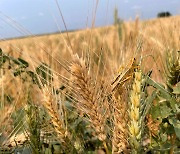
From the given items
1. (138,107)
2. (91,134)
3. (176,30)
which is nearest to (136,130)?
(138,107)

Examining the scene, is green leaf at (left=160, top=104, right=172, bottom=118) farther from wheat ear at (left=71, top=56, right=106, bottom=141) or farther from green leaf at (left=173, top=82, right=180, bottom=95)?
wheat ear at (left=71, top=56, right=106, bottom=141)

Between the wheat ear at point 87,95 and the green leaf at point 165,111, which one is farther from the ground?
the wheat ear at point 87,95

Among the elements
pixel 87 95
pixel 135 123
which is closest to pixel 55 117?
pixel 87 95

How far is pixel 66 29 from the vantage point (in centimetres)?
76

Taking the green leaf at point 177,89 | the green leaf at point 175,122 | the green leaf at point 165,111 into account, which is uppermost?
the green leaf at point 177,89

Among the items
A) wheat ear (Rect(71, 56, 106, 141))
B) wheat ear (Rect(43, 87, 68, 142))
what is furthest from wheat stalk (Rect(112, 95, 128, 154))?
wheat ear (Rect(43, 87, 68, 142))

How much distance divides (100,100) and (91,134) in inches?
29.4

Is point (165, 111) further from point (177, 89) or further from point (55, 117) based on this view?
point (55, 117)

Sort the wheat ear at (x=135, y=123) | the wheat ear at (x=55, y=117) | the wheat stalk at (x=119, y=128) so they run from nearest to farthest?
the wheat ear at (x=135, y=123) < the wheat stalk at (x=119, y=128) < the wheat ear at (x=55, y=117)

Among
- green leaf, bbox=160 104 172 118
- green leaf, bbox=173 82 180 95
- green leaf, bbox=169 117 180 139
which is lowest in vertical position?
green leaf, bbox=169 117 180 139

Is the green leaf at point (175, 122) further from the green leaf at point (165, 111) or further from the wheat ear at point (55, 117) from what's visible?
the wheat ear at point (55, 117)

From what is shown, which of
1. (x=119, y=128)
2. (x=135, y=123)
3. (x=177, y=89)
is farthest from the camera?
(x=177, y=89)

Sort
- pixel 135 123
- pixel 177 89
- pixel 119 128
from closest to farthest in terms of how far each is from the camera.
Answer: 1. pixel 135 123
2. pixel 119 128
3. pixel 177 89

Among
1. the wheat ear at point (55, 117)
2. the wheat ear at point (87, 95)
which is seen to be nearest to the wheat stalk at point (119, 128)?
the wheat ear at point (87, 95)
